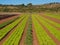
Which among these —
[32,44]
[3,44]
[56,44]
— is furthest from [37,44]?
[3,44]

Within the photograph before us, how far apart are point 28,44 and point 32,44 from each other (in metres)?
0.36

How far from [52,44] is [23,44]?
2436mm

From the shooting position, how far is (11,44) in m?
15.8

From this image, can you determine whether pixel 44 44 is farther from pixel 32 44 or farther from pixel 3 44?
pixel 3 44

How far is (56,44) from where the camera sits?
16.0 metres

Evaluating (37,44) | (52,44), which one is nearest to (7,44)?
(37,44)

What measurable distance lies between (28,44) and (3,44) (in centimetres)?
218

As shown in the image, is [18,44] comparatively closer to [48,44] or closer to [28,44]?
[28,44]

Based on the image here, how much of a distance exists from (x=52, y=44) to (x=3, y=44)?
13.7ft

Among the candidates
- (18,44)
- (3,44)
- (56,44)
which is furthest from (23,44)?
(56,44)

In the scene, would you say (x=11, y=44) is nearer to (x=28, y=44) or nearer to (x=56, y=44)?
(x=28, y=44)

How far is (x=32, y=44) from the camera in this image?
52.2 feet

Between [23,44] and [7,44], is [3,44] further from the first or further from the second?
[23,44]

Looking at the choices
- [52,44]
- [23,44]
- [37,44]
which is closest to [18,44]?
[23,44]
